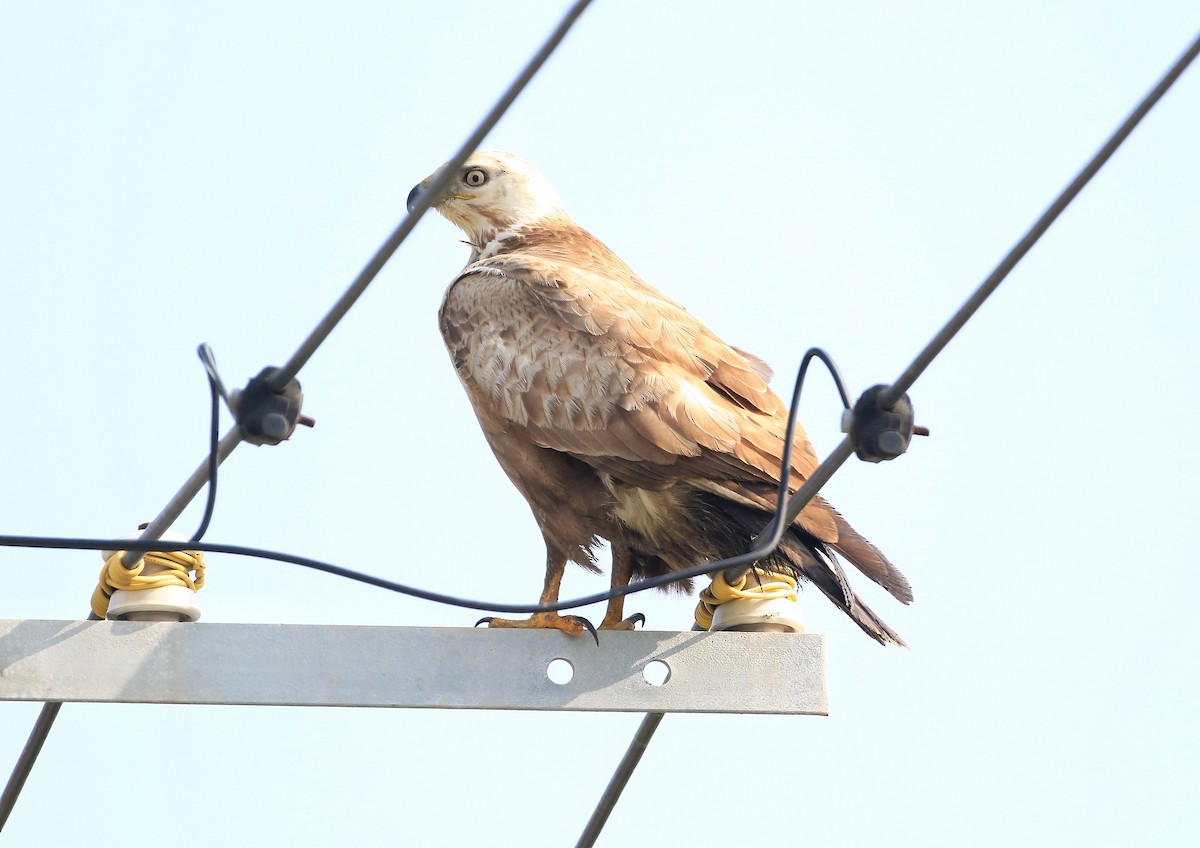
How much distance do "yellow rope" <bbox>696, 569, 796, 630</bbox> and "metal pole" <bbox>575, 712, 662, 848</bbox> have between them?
0.42m

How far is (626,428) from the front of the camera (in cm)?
548

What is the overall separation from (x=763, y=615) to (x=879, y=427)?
1.03 m

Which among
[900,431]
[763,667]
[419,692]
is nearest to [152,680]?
[419,692]

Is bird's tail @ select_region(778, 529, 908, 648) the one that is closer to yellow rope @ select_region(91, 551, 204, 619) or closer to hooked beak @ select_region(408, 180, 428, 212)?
yellow rope @ select_region(91, 551, 204, 619)

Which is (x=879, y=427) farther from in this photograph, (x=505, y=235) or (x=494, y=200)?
(x=494, y=200)

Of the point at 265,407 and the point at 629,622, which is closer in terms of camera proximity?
the point at 265,407

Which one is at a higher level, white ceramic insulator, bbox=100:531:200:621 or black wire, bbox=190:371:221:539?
black wire, bbox=190:371:221:539

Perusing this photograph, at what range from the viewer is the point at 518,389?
5.75 m

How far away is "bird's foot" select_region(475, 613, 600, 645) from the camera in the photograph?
471 centimetres

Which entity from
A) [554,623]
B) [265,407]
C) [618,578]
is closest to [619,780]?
[554,623]

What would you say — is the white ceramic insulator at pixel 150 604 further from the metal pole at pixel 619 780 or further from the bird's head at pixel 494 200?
the bird's head at pixel 494 200

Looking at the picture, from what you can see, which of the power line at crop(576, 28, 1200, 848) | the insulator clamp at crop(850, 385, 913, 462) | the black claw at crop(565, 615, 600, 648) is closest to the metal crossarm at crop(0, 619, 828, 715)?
the black claw at crop(565, 615, 600, 648)

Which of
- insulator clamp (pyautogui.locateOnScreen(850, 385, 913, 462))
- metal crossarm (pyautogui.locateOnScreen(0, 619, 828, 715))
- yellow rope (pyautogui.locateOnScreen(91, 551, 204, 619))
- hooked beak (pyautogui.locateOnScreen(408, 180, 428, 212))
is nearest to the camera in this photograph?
insulator clamp (pyautogui.locateOnScreen(850, 385, 913, 462))

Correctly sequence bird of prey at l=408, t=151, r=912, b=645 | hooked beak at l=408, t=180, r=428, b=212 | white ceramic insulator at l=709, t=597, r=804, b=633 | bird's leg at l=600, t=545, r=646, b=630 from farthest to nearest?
hooked beak at l=408, t=180, r=428, b=212, bird's leg at l=600, t=545, r=646, b=630, bird of prey at l=408, t=151, r=912, b=645, white ceramic insulator at l=709, t=597, r=804, b=633
